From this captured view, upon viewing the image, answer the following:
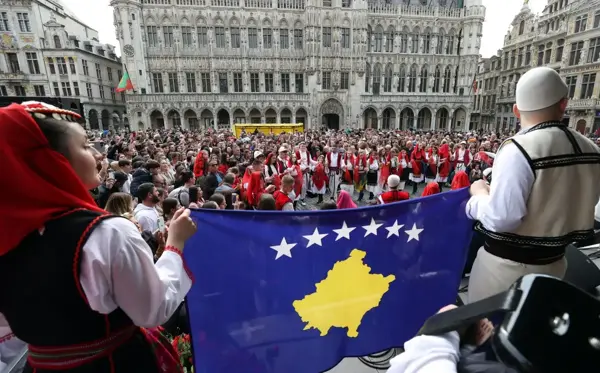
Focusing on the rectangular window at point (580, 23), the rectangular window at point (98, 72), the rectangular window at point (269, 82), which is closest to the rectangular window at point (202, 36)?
the rectangular window at point (269, 82)

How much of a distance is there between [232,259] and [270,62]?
38685 millimetres

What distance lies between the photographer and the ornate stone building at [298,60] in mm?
34656

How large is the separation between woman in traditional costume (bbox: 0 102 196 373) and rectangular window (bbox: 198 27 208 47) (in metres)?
39.8

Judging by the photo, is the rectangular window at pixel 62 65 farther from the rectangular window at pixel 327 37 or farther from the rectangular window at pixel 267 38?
the rectangular window at pixel 327 37

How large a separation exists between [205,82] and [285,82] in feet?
32.6

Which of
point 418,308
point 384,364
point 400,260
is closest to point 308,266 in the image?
point 400,260

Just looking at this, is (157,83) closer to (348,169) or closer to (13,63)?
(13,63)

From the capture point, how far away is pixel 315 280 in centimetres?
230

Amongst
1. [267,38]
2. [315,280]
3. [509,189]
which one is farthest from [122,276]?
[267,38]

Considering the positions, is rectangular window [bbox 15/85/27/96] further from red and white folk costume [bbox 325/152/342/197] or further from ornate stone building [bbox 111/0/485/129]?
red and white folk costume [bbox 325/152/342/197]

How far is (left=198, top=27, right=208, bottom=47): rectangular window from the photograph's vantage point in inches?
1391

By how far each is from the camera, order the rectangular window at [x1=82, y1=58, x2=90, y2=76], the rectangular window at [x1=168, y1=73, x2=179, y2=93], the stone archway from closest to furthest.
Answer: the rectangular window at [x1=168, y1=73, x2=179, y2=93] → the rectangular window at [x1=82, y1=58, x2=90, y2=76] → the stone archway

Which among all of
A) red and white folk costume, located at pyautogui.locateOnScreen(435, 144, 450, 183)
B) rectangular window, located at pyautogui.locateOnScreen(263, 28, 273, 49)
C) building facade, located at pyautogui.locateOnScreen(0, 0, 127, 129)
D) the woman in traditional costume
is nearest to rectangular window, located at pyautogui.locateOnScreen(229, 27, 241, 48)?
rectangular window, located at pyautogui.locateOnScreen(263, 28, 273, 49)

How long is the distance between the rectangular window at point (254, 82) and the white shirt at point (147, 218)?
36.2 metres
